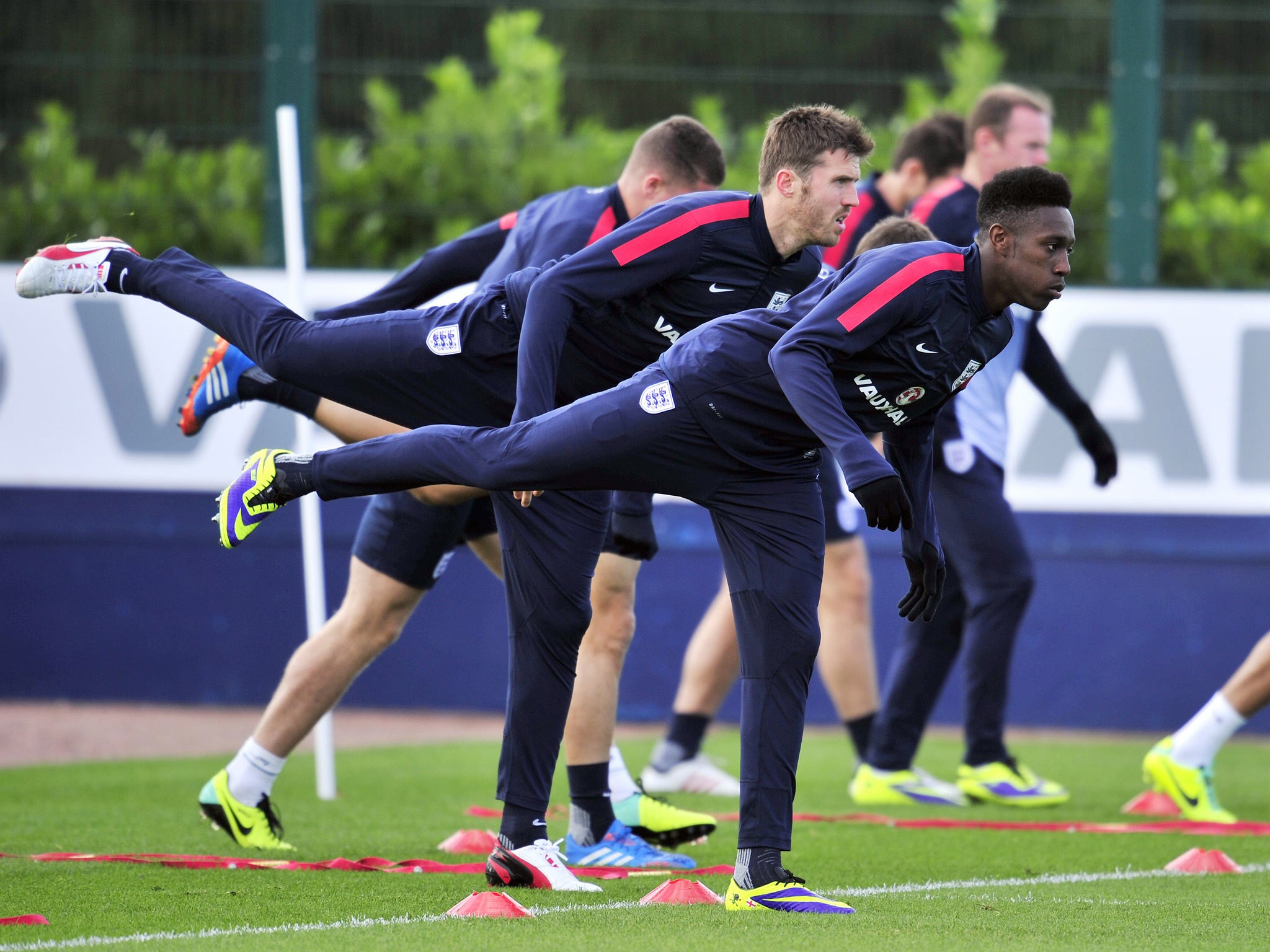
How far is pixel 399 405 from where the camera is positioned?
4.71m

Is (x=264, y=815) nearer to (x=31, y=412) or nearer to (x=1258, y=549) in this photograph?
(x=31, y=412)

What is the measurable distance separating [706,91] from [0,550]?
14.9 feet

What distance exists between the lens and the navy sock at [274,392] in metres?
5.10

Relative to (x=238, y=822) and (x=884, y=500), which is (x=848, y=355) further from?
(x=238, y=822)

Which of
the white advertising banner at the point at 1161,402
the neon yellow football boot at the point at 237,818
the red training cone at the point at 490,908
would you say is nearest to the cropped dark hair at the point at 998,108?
the white advertising banner at the point at 1161,402

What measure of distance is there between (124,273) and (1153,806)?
13.2ft

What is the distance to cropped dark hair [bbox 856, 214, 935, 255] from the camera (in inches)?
188

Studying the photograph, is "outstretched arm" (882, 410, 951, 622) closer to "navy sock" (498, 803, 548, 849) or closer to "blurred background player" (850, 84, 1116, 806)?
"navy sock" (498, 803, 548, 849)

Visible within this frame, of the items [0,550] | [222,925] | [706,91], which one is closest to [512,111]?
[706,91]

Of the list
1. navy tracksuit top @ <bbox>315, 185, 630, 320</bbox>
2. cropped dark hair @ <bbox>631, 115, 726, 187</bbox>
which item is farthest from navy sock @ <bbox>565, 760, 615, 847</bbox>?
cropped dark hair @ <bbox>631, 115, 726, 187</bbox>

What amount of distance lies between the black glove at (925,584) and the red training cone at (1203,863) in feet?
4.25

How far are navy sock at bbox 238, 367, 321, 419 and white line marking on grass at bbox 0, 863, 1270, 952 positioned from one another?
5.67ft

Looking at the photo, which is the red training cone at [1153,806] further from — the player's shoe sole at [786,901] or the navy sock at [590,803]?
the player's shoe sole at [786,901]

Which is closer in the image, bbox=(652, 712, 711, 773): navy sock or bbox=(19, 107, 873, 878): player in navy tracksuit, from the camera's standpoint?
bbox=(19, 107, 873, 878): player in navy tracksuit
